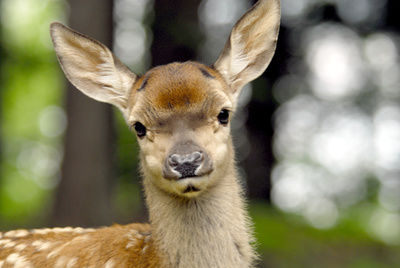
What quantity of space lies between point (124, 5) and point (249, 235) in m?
12.4

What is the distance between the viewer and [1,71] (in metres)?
18.7

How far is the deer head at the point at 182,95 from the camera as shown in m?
3.77

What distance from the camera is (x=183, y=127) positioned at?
12.9ft

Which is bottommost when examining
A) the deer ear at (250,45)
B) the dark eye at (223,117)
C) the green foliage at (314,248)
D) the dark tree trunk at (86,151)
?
the green foliage at (314,248)

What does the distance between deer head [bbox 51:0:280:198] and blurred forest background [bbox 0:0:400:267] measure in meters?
1.76

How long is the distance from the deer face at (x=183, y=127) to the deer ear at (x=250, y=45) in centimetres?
38

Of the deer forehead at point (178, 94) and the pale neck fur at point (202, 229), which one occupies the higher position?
the deer forehead at point (178, 94)

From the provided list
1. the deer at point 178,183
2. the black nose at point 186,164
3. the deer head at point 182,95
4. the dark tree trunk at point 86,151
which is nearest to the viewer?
the black nose at point 186,164

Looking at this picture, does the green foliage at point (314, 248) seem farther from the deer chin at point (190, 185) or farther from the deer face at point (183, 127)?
the deer chin at point (190, 185)

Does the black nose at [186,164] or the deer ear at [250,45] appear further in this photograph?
the deer ear at [250,45]

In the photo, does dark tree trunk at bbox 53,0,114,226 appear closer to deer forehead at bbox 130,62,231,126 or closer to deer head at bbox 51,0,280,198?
deer head at bbox 51,0,280,198

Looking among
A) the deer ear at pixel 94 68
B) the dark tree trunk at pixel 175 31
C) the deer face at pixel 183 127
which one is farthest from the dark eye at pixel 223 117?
the dark tree trunk at pixel 175 31

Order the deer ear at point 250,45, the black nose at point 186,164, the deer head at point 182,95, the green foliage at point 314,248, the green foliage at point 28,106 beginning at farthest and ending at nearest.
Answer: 1. the green foliage at point 28,106
2. the green foliage at point 314,248
3. the deer ear at point 250,45
4. the deer head at point 182,95
5. the black nose at point 186,164

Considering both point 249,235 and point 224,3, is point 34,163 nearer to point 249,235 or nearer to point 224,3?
point 224,3
